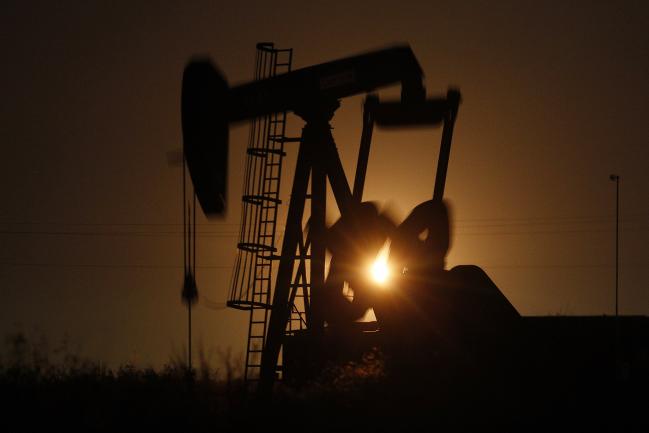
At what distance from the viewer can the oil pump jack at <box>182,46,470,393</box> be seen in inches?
577

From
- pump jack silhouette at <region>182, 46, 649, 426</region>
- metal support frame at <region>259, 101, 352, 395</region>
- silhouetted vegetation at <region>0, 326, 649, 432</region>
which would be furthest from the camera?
metal support frame at <region>259, 101, 352, 395</region>

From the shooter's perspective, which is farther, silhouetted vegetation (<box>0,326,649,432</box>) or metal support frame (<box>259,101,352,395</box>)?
metal support frame (<box>259,101,352,395</box>)

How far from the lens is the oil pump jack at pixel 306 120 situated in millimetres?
14648

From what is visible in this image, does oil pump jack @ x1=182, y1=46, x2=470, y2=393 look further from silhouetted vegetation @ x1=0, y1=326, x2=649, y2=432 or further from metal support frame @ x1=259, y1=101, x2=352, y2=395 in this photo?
silhouetted vegetation @ x1=0, y1=326, x2=649, y2=432

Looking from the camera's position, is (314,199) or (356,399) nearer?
(356,399)

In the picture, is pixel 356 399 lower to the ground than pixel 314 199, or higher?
lower

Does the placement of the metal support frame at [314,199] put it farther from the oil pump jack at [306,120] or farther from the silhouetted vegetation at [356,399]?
the silhouetted vegetation at [356,399]

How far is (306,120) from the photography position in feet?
50.1

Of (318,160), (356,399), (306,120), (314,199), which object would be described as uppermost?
(306,120)

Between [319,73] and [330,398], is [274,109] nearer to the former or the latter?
[319,73]

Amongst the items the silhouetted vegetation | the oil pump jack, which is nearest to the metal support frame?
the oil pump jack

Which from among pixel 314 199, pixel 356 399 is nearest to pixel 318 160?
pixel 314 199

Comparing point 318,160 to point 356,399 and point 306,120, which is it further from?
point 356,399

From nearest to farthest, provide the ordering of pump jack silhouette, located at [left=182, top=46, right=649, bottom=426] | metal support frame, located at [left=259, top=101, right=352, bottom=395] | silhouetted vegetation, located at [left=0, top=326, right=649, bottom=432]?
silhouetted vegetation, located at [left=0, top=326, right=649, bottom=432] < pump jack silhouette, located at [left=182, top=46, right=649, bottom=426] < metal support frame, located at [left=259, top=101, right=352, bottom=395]
